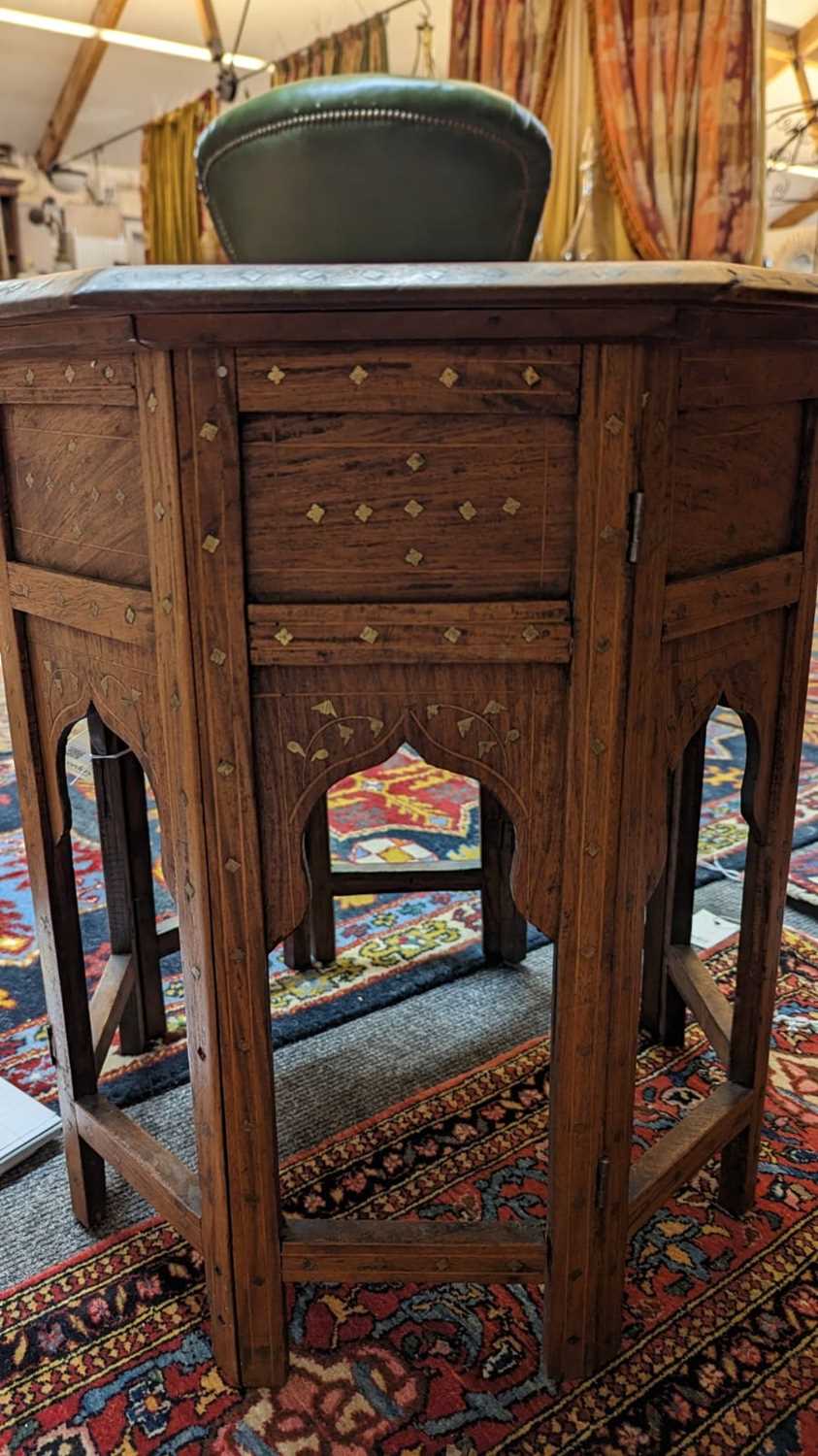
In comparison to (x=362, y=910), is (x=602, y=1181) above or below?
above

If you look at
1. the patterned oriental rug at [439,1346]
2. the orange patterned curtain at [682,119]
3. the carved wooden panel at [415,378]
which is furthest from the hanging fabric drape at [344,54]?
the patterned oriental rug at [439,1346]

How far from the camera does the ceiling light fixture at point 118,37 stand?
23.6 ft

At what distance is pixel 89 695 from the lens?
1.23m

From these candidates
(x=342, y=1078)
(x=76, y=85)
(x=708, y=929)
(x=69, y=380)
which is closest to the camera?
(x=69, y=380)

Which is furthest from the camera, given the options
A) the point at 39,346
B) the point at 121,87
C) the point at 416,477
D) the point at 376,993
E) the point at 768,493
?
the point at 121,87

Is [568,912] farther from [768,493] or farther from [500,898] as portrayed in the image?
[500,898]

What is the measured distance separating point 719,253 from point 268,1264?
4.59 m

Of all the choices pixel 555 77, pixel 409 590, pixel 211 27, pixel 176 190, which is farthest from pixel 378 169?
pixel 176 190

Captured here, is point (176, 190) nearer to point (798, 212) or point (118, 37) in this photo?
point (118, 37)

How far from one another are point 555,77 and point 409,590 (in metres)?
4.78

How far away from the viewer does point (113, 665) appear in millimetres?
1171

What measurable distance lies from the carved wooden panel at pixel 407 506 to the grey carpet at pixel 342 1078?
1.11 meters

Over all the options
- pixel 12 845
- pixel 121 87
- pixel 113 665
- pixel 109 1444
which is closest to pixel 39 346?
pixel 113 665

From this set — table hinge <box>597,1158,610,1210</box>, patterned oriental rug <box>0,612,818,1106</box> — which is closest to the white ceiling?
patterned oriental rug <box>0,612,818,1106</box>
